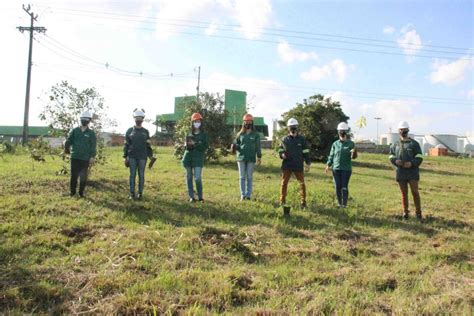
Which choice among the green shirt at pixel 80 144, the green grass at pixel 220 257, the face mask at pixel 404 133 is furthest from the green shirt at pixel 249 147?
the green shirt at pixel 80 144

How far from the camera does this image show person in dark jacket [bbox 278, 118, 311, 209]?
8.80 metres

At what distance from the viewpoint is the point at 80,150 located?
8570 mm

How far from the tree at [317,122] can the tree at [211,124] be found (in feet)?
18.6

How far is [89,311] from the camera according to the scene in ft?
12.9

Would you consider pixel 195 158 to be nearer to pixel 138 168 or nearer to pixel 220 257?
pixel 138 168

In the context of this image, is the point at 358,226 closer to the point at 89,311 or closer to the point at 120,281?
the point at 120,281

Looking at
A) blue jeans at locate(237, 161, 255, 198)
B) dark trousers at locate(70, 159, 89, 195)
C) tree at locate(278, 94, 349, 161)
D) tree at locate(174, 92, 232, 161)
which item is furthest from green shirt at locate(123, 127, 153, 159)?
tree at locate(278, 94, 349, 161)

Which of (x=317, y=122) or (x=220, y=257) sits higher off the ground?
(x=317, y=122)

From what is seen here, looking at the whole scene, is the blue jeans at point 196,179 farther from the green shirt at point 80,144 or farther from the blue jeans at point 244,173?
the green shirt at point 80,144

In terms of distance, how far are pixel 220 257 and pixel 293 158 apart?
3.78 metres

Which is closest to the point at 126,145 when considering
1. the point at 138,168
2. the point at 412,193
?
the point at 138,168

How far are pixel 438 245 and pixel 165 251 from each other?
13.6 feet

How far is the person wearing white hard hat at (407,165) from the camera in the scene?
28.0 feet

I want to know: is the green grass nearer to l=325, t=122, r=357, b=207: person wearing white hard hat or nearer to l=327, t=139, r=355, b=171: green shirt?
l=325, t=122, r=357, b=207: person wearing white hard hat
